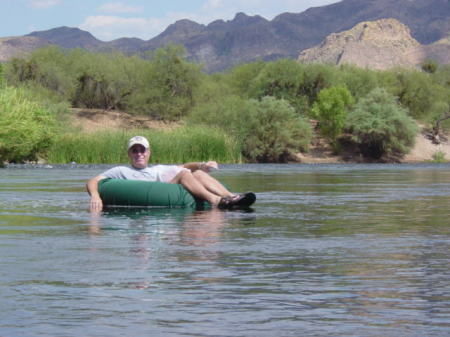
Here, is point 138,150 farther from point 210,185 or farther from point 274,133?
point 274,133

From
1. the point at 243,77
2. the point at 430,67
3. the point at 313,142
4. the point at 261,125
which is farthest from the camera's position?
the point at 430,67

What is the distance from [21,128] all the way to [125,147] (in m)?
8.27

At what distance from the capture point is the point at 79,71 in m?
101

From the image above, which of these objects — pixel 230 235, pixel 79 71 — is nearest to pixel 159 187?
pixel 230 235

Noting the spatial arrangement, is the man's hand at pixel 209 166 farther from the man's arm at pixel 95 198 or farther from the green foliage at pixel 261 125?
the green foliage at pixel 261 125

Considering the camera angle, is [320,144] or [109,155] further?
[320,144]

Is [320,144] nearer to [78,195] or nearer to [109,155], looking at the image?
[109,155]

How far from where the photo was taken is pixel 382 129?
83.5 meters

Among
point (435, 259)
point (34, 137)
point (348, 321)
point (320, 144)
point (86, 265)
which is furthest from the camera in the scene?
point (320, 144)

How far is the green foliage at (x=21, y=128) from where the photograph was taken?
49634 millimetres

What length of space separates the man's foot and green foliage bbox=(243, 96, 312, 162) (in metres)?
59.3

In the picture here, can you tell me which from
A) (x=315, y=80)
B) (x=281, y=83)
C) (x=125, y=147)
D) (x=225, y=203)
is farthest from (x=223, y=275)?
(x=315, y=80)

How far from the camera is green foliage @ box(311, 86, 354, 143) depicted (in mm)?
88938

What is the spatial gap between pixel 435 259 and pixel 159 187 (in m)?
7.64
